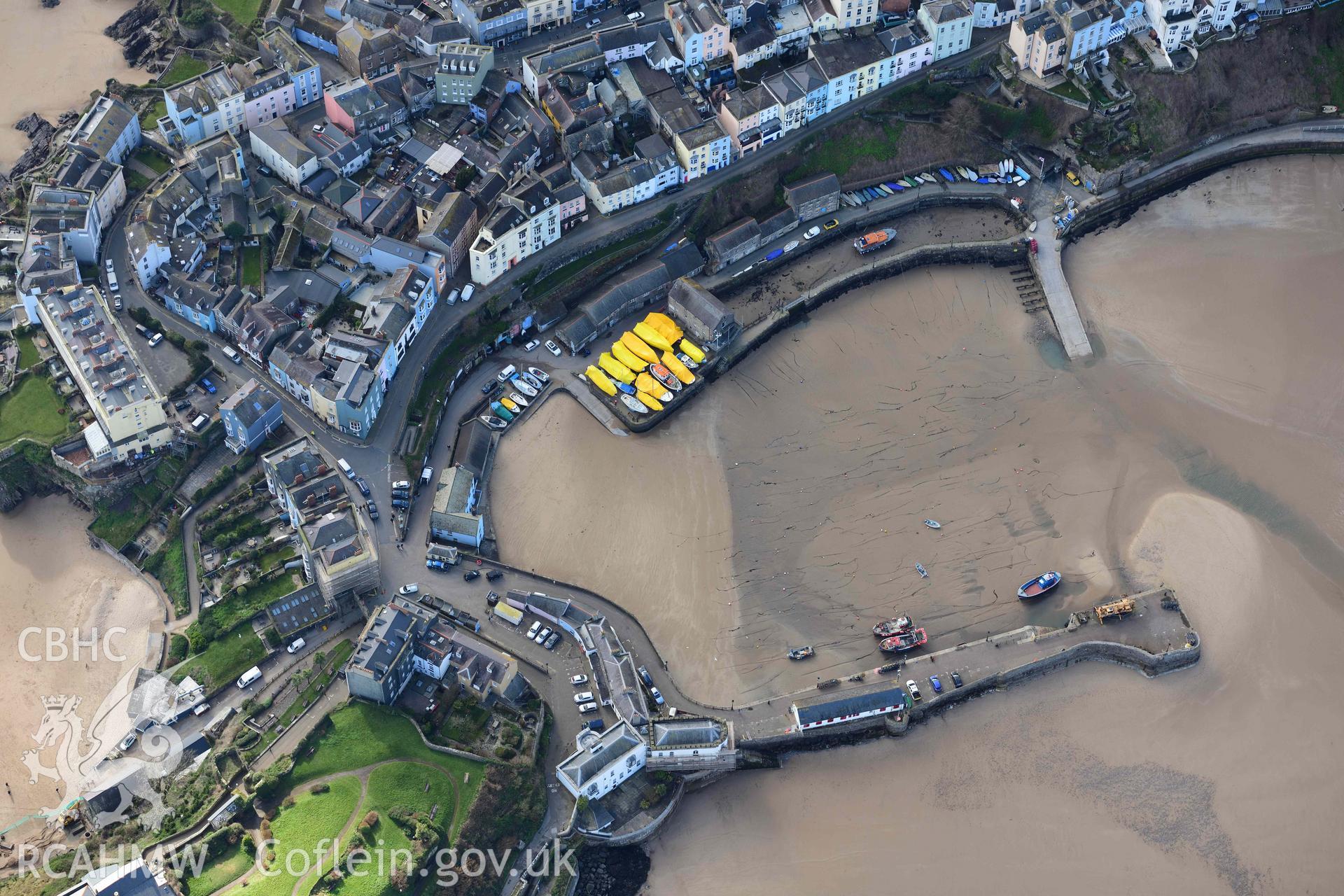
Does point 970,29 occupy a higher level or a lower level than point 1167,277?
higher

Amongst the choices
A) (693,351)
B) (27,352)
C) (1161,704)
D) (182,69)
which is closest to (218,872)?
(27,352)

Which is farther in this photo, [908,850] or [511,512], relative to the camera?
[511,512]

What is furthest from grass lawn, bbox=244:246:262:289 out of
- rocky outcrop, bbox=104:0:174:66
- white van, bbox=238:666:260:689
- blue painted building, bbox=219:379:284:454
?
white van, bbox=238:666:260:689

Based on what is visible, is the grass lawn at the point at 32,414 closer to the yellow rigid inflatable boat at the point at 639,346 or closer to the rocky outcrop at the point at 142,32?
the rocky outcrop at the point at 142,32

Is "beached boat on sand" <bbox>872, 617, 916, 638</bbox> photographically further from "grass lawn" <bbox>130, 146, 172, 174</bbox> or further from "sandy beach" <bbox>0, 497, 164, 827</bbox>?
"grass lawn" <bbox>130, 146, 172, 174</bbox>

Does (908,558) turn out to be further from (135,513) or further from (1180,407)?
(135,513)

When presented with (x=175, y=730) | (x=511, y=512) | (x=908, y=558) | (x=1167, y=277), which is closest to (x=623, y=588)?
(x=511, y=512)

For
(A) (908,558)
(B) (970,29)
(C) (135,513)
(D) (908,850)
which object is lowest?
(D) (908,850)
